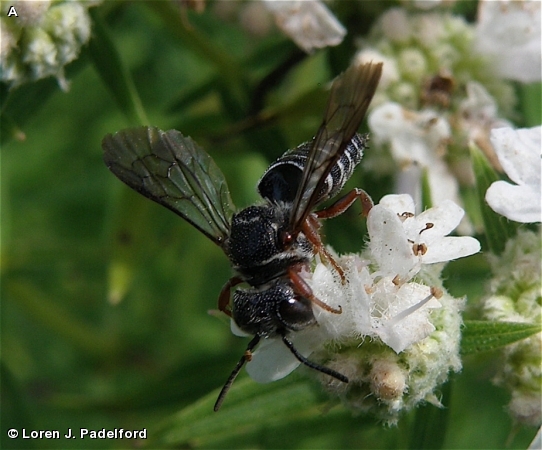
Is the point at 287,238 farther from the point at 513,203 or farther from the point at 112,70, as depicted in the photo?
the point at 112,70

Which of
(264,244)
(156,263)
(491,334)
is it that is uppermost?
(264,244)

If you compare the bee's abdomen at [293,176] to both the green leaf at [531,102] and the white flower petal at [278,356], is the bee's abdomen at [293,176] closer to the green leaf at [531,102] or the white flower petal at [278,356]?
the white flower petal at [278,356]

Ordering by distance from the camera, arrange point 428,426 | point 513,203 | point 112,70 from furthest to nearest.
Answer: point 112,70, point 428,426, point 513,203

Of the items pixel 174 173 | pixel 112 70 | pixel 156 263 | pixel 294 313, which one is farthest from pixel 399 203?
pixel 156 263

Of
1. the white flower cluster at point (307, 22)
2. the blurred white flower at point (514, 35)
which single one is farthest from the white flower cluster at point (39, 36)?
the blurred white flower at point (514, 35)

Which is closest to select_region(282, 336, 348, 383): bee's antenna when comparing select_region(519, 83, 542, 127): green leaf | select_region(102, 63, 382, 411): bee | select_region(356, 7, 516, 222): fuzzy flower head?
select_region(102, 63, 382, 411): bee

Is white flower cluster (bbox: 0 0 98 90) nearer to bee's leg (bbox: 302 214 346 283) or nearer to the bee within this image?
the bee
